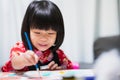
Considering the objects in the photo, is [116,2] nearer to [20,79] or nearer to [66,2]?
[66,2]

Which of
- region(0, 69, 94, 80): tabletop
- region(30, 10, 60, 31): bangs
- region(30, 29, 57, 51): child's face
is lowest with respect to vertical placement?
region(0, 69, 94, 80): tabletop


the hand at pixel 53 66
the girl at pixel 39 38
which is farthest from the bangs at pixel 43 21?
the hand at pixel 53 66

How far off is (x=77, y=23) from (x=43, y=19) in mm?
299

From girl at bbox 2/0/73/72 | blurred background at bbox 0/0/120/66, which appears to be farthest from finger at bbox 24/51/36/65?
blurred background at bbox 0/0/120/66

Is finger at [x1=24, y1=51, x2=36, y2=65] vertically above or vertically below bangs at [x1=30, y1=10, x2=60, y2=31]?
below

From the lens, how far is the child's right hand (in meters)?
0.67

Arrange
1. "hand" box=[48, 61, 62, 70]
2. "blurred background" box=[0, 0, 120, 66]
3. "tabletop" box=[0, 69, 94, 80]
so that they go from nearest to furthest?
"tabletop" box=[0, 69, 94, 80] → "hand" box=[48, 61, 62, 70] → "blurred background" box=[0, 0, 120, 66]

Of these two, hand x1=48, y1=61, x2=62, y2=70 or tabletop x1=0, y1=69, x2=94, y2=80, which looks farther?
hand x1=48, y1=61, x2=62, y2=70

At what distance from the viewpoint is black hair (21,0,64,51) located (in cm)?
71

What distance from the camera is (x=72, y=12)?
3.13 feet

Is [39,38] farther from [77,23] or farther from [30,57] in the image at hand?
[77,23]

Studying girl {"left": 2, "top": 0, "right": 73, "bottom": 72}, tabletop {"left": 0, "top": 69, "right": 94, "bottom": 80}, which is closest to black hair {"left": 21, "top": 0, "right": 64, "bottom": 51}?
girl {"left": 2, "top": 0, "right": 73, "bottom": 72}

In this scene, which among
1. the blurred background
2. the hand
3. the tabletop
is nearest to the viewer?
the tabletop

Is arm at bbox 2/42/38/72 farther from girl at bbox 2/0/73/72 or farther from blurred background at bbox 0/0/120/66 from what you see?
blurred background at bbox 0/0/120/66
